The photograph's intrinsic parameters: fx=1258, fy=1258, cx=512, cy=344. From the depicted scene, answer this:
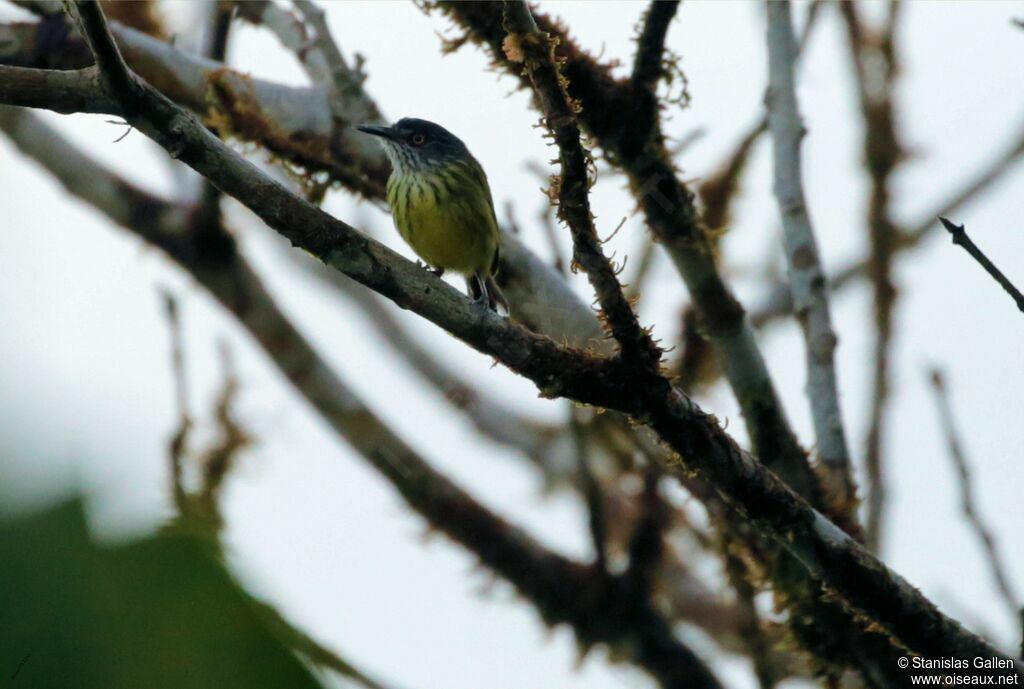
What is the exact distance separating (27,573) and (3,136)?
597 centimetres

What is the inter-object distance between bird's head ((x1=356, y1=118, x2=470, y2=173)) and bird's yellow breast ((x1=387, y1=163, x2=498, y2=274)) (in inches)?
2.4

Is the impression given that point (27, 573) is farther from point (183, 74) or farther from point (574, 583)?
point (574, 583)

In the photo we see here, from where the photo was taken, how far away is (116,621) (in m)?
1.73

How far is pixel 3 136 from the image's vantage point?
7.06m

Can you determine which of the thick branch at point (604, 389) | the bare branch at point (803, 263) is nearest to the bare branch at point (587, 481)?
the bare branch at point (803, 263)

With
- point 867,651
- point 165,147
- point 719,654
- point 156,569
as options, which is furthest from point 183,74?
point 719,654

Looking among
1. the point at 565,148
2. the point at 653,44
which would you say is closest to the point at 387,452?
the point at 653,44

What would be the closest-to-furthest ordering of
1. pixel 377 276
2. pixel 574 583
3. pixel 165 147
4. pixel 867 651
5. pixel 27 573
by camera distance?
pixel 27 573 < pixel 165 147 < pixel 377 276 < pixel 867 651 < pixel 574 583

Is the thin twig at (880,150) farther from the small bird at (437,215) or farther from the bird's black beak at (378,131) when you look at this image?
the bird's black beak at (378,131)

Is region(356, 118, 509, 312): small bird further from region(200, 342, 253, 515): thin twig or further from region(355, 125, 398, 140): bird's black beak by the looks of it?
region(200, 342, 253, 515): thin twig

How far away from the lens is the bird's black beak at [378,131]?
5652mm

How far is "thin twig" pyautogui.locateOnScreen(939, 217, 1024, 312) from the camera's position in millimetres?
3041

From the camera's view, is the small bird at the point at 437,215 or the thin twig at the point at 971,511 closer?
the thin twig at the point at 971,511

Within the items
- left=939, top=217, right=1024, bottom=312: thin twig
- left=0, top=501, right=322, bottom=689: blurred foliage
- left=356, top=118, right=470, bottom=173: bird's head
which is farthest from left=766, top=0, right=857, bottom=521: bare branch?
left=0, top=501, right=322, bottom=689: blurred foliage
